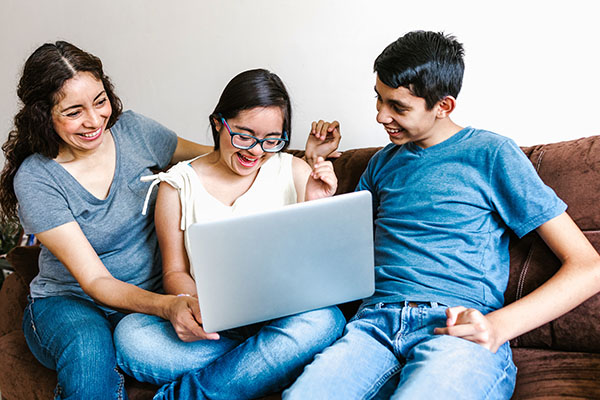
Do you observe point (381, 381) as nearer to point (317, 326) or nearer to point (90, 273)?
point (317, 326)

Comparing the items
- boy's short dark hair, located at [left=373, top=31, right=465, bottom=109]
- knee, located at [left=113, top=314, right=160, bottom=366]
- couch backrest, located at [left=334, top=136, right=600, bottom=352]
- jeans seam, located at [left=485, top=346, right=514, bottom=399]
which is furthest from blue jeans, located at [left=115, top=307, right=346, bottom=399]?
boy's short dark hair, located at [left=373, top=31, right=465, bottom=109]

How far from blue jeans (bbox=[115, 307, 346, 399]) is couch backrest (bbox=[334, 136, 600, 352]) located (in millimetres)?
477

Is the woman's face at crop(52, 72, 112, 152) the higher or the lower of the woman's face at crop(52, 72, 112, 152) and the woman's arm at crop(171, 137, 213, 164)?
the higher

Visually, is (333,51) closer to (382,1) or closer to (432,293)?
(382,1)

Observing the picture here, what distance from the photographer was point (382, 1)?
1.77 m

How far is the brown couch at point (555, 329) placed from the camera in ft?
3.87

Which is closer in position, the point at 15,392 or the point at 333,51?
the point at 15,392

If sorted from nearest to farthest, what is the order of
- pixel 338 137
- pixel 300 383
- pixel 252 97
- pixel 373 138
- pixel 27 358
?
pixel 300 383, pixel 252 97, pixel 27 358, pixel 338 137, pixel 373 138

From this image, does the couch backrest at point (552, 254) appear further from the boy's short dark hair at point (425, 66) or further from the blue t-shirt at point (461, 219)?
the boy's short dark hair at point (425, 66)

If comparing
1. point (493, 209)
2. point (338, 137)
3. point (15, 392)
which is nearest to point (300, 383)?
point (493, 209)

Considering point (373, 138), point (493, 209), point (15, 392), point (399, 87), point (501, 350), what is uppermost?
point (399, 87)

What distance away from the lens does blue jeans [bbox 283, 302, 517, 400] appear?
3.40 feet

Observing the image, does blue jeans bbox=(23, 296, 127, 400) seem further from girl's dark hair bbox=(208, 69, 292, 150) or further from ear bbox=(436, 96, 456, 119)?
ear bbox=(436, 96, 456, 119)

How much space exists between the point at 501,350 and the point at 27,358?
51.0 inches
